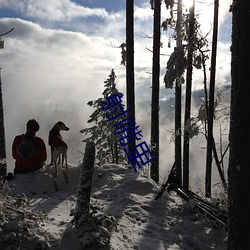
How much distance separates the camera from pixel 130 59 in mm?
13688

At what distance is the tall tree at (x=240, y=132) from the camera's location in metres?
4.35

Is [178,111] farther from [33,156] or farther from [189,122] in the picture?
[33,156]

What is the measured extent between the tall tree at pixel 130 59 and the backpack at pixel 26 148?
5.57 metres

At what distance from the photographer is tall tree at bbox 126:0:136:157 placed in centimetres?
1339

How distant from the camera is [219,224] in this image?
22.6 feet

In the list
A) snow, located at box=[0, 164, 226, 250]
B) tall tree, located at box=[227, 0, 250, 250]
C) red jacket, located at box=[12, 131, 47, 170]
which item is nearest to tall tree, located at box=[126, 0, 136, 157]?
snow, located at box=[0, 164, 226, 250]

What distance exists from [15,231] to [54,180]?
13.8 ft

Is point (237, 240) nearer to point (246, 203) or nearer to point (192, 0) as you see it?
point (246, 203)

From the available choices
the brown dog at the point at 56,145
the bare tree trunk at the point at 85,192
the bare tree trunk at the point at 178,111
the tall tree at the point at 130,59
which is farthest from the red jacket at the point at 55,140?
the bare tree trunk at the point at 178,111

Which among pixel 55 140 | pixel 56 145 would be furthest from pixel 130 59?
pixel 56 145

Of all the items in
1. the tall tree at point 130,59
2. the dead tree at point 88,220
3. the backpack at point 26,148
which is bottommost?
the dead tree at point 88,220

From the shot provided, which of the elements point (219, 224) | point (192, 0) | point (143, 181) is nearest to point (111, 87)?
point (192, 0)

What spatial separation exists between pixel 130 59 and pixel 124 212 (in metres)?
8.09

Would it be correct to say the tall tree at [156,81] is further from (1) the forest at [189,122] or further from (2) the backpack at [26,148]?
(2) the backpack at [26,148]
